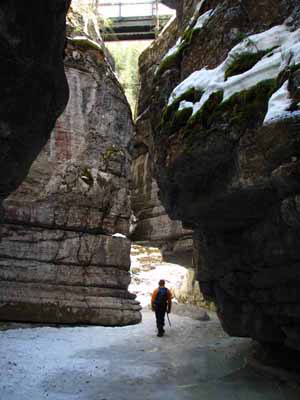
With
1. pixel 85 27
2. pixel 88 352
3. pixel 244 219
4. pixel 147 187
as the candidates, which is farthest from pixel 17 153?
pixel 147 187

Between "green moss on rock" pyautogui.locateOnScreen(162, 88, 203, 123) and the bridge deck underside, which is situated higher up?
the bridge deck underside

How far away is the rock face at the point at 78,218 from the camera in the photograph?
1111 cm

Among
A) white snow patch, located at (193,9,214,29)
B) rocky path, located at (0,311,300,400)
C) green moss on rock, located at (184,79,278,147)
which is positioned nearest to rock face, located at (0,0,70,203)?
green moss on rock, located at (184,79,278,147)

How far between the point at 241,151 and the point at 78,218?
809cm

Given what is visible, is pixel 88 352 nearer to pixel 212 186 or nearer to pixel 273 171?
pixel 212 186

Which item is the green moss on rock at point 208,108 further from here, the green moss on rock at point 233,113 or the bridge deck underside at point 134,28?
the bridge deck underside at point 134,28

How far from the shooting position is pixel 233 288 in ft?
23.3

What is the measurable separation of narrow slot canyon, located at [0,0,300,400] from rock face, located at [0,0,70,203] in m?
0.02

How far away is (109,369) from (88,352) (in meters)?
1.39

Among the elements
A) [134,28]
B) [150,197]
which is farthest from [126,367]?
[134,28]

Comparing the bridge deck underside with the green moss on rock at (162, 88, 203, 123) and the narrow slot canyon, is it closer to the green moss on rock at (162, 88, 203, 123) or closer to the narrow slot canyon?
the narrow slot canyon

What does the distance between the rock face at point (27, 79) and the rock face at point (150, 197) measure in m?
11.2

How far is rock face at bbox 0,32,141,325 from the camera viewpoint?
11.1 metres

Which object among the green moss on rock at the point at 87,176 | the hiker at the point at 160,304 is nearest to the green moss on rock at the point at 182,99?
the hiker at the point at 160,304
